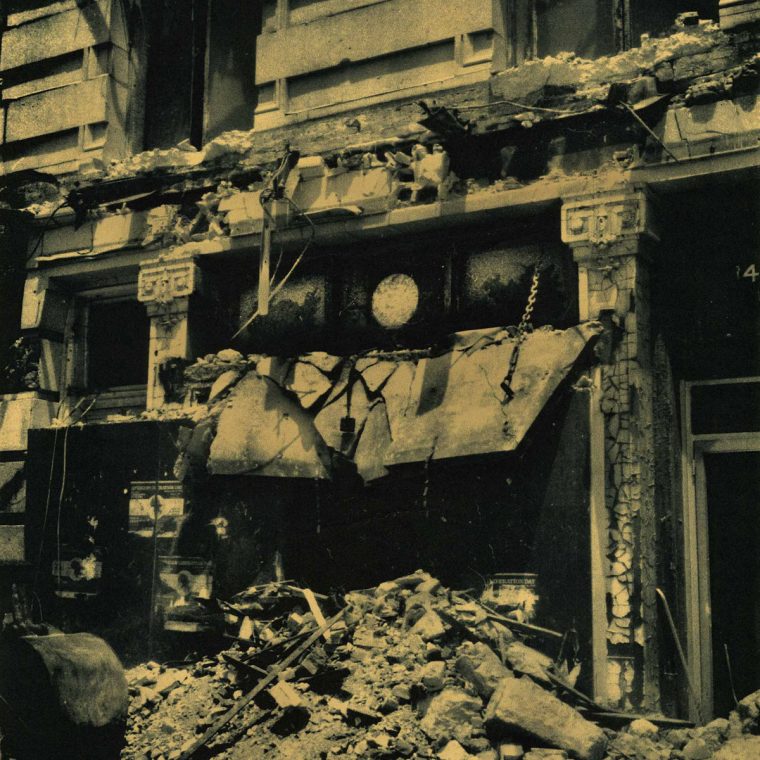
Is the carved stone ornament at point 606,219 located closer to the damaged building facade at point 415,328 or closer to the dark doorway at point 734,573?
the damaged building facade at point 415,328

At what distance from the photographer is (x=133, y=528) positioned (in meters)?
9.13

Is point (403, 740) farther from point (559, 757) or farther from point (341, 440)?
point (341, 440)

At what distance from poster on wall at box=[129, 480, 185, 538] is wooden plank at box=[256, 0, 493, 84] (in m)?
3.86

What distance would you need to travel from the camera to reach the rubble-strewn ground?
634 cm

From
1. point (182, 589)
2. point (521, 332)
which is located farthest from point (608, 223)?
point (182, 589)

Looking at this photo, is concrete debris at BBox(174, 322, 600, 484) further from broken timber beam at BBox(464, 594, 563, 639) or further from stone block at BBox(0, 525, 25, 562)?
stone block at BBox(0, 525, 25, 562)

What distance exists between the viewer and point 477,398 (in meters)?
8.18

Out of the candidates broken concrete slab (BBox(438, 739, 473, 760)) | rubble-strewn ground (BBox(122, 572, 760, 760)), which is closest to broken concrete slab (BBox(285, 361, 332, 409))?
rubble-strewn ground (BBox(122, 572, 760, 760))

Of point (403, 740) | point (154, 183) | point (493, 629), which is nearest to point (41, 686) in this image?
point (403, 740)

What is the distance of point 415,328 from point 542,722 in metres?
3.71

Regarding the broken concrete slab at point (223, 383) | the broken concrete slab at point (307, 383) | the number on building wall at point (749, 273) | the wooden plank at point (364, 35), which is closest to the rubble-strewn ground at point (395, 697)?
the broken concrete slab at point (307, 383)

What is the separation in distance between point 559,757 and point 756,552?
8.68 feet

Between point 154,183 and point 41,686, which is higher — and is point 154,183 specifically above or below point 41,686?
above

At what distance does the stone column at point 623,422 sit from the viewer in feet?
24.9
